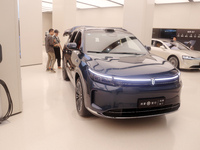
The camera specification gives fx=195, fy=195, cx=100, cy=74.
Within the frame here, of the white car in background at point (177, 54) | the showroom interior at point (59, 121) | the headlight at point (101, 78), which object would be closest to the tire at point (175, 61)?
the white car in background at point (177, 54)

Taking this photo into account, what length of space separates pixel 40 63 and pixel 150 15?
500 centimetres

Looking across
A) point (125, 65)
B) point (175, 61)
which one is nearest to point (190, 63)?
point (175, 61)

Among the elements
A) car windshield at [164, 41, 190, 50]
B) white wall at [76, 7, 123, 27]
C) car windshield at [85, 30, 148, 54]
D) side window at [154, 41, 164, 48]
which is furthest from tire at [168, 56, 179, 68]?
white wall at [76, 7, 123, 27]

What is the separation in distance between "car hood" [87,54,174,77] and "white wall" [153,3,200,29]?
32.9ft

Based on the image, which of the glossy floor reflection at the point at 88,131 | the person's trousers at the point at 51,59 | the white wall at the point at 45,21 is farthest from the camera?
the white wall at the point at 45,21

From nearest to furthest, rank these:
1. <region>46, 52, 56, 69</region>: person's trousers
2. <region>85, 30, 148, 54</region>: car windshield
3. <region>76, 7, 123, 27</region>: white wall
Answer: <region>85, 30, 148, 54</region>: car windshield → <region>46, 52, 56, 69</region>: person's trousers → <region>76, 7, 123, 27</region>: white wall

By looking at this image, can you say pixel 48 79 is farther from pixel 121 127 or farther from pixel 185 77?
pixel 185 77

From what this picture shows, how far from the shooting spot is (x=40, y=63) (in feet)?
28.2

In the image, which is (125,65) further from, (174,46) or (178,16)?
(178,16)

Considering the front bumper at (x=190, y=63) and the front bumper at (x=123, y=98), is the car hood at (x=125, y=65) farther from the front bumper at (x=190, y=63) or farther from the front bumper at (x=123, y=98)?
the front bumper at (x=190, y=63)

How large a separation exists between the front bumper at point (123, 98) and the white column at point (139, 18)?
4748 mm

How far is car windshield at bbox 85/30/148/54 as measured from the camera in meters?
3.58

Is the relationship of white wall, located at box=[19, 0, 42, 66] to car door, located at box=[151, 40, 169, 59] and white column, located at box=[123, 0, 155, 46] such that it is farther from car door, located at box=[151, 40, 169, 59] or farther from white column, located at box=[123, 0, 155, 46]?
car door, located at box=[151, 40, 169, 59]

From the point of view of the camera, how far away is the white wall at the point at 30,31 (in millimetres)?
7641
